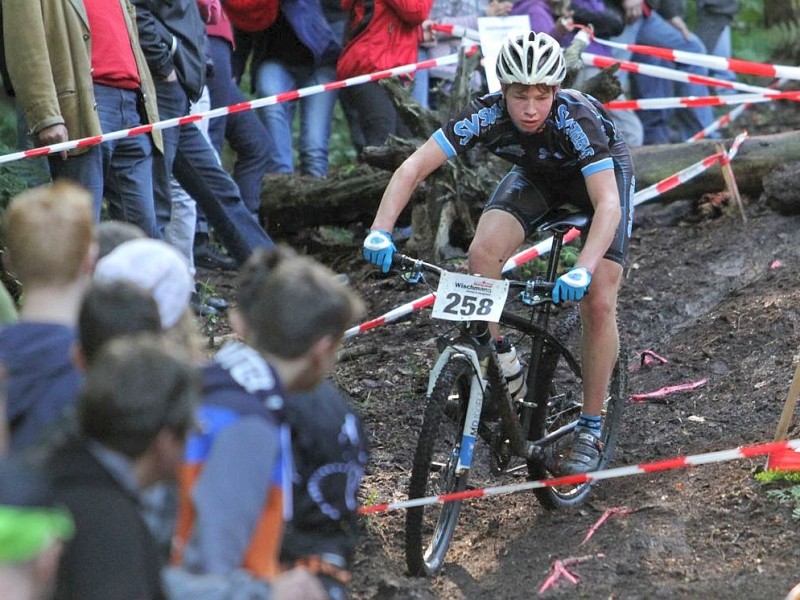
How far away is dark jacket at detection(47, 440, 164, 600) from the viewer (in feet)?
7.77

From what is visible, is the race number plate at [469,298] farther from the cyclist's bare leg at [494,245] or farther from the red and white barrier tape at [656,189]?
the red and white barrier tape at [656,189]

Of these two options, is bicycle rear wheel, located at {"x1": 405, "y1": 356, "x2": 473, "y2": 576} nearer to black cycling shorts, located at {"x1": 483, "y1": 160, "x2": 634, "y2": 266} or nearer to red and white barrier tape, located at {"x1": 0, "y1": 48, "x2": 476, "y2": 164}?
black cycling shorts, located at {"x1": 483, "y1": 160, "x2": 634, "y2": 266}

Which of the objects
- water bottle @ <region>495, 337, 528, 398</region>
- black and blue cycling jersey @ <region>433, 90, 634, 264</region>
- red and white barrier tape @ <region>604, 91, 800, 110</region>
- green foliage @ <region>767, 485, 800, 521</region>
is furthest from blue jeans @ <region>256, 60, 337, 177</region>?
green foliage @ <region>767, 485, 800, 521</region>

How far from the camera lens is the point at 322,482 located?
10.0 feet

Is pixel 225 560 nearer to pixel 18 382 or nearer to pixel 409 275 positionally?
pixel 18 382

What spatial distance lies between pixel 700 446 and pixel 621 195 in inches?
55.9

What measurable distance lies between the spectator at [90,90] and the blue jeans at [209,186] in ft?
1.97

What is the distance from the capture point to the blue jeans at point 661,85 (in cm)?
1103

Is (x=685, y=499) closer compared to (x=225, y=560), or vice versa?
(x=225, y=560)

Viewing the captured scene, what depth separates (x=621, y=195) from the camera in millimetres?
5613

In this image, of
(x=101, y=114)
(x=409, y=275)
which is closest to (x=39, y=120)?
(x=101, y=114)

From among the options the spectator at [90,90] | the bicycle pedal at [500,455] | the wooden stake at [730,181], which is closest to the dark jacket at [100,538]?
the bicycle pedal at [500,455]

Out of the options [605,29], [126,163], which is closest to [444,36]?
[605,29]

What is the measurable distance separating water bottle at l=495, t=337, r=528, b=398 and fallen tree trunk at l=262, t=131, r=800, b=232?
372cm
